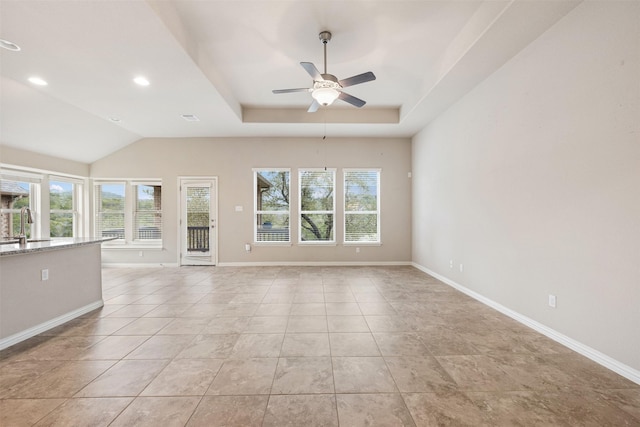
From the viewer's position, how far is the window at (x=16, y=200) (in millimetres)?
4766

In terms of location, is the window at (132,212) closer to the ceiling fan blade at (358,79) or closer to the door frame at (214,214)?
the door frame at (214,214)

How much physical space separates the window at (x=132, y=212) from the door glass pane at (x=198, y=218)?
2.41ft

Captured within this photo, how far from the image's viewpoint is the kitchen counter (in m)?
2.50

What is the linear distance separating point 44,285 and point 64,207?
429 centimetres

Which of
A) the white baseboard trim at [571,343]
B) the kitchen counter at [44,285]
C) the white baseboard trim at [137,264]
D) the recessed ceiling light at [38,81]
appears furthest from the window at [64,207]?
the white baseboard trim at [571,343]

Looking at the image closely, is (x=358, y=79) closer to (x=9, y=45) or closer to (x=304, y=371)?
(x=304, y=371)

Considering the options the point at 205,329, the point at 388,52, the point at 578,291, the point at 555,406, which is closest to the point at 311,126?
the point at 388,52

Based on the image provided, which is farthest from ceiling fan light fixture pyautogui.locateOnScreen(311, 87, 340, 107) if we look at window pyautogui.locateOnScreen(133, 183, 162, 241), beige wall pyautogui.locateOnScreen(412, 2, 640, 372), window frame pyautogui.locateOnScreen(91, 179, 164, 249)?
window pyautogui.locateOnScreen(133, 183, 162, 241)

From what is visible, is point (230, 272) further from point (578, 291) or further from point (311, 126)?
point (578, 291)

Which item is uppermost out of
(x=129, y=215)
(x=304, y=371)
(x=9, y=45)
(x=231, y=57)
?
(x=231, y=57)

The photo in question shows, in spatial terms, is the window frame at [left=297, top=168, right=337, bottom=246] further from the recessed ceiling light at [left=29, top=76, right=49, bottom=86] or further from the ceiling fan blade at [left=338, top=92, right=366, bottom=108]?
the recessed ceiling light at [left=29, top=76, right=49, bottom=86]

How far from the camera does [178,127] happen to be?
18.0 ft

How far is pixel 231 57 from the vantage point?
3.53 meters

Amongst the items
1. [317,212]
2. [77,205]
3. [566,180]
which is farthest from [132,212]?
[566,180]
